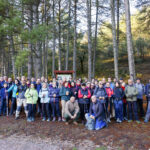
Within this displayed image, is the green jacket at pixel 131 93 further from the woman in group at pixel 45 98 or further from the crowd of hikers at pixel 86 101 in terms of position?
the woman in group at pixel 45 98

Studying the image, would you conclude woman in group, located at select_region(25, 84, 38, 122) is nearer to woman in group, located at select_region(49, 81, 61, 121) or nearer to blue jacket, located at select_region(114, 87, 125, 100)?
woman in group, located at select_region(49, 81, 61, 121)

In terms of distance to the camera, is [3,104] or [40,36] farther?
[40,36]

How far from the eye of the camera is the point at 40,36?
8523 millimetres

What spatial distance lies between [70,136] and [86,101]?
198 cm

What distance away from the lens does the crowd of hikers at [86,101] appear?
6.11 m

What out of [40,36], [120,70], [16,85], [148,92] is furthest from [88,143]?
[120,70]

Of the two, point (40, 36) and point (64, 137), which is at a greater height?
point (40, 36)

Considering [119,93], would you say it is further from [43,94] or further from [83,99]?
[43,94]

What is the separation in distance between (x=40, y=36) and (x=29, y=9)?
254 cm

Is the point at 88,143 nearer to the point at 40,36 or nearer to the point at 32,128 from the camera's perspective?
the point at 32,128

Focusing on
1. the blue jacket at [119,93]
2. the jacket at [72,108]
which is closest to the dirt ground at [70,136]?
the jacket at [72,108]

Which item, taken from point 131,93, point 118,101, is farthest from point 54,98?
point 131,93

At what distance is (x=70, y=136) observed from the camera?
5.00 meters

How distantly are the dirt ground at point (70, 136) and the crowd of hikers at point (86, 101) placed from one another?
0.44m
